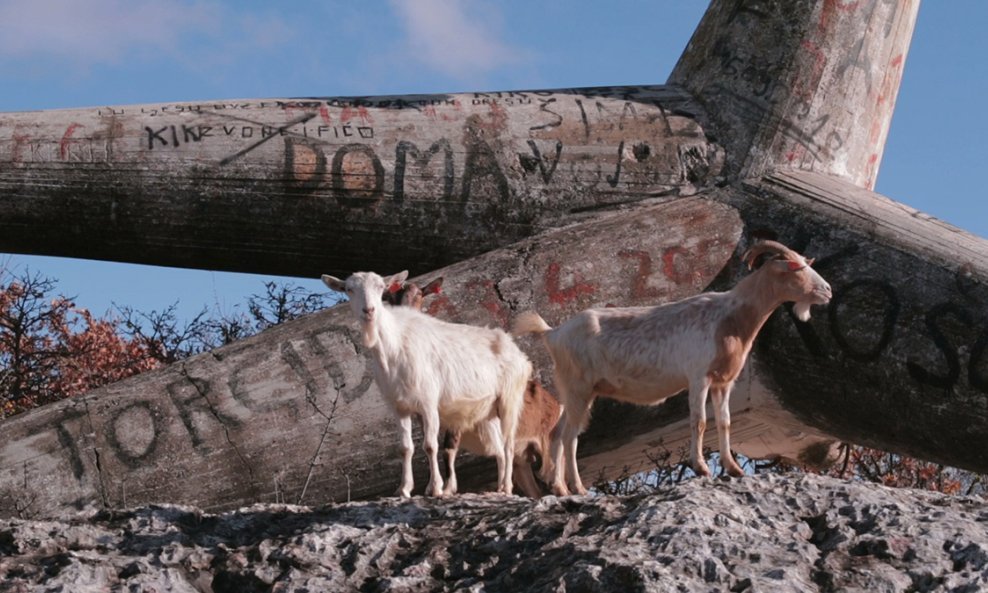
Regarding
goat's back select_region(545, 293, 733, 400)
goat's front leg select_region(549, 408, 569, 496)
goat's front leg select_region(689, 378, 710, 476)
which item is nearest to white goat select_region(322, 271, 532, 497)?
goat's front leg select_region(549, 408, 569, 496)

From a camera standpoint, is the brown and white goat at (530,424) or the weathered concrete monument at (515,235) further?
the weathered concrete monument at (515,235)

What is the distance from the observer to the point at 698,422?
792cm

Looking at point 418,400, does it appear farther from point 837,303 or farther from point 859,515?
point 837,303

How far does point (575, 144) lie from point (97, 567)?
266 inches

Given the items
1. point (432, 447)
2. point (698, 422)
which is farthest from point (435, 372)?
point (698, 422)

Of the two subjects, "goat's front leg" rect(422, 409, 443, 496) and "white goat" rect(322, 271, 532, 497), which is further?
"white goat" rect(322, 271, 532, 497)

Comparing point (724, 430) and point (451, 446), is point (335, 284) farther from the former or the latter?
point (724, 430)

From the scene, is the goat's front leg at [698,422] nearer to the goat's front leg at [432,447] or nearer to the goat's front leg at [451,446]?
the goat's front leg at [432,447]

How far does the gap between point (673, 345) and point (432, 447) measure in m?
1.33

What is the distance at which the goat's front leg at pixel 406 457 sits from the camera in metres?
8.13

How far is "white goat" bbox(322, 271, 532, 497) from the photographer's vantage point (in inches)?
324

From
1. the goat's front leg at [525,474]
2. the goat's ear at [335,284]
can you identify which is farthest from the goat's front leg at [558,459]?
the goat's ear at [335,284]

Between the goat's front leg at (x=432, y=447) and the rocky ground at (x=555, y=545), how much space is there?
930 mm

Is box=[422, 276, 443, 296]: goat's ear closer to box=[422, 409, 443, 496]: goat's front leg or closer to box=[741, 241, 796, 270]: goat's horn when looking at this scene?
box=[422, 409, 443, 496]: goat's front leg
